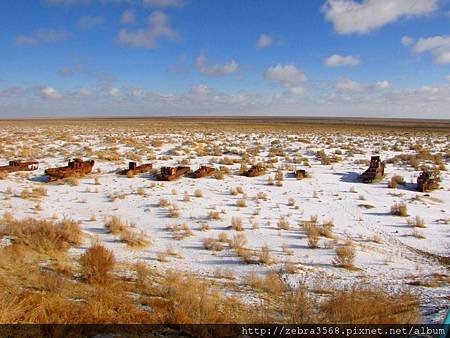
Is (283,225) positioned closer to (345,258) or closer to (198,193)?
(345,258)

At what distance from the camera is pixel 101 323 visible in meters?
4.64

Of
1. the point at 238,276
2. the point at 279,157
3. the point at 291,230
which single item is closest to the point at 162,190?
the point at 291,230

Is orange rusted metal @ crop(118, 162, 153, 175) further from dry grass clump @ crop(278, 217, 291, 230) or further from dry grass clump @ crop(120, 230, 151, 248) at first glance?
dry grass clump @ crop(278, 217, 291, 230)

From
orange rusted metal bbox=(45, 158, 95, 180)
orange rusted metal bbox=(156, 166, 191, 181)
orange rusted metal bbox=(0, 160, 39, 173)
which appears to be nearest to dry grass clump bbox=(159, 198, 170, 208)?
orange rusted metal bbox=(156, 166, 191, 181)

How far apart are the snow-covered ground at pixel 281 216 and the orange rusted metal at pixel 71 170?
515 millimetres

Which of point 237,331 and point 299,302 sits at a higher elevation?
point 299,302

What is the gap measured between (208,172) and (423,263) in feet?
35.2

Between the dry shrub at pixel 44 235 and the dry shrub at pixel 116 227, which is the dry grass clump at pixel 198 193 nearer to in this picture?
the dry shrub at pixel 116 227

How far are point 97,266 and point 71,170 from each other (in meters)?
10.8

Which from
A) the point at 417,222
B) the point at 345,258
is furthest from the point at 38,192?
the point at 417,222

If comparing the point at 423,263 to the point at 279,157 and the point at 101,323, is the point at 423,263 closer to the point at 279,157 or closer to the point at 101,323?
the point at 101,323

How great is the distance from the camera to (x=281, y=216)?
36.5 ft

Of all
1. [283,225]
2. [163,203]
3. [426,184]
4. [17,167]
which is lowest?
[283,225]
